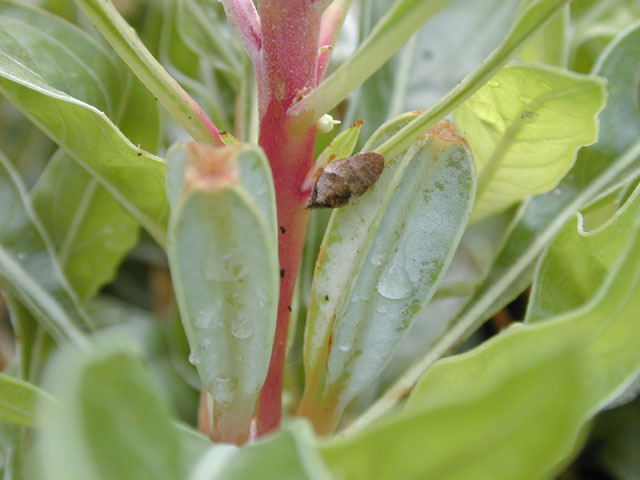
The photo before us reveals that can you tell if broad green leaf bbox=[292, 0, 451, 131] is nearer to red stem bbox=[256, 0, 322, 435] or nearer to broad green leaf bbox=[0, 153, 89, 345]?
red stem bbox=[256, 0, 322, 435]

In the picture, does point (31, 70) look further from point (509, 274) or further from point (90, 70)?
point (509, 274)

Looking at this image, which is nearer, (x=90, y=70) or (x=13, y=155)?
(x=90, y=70)

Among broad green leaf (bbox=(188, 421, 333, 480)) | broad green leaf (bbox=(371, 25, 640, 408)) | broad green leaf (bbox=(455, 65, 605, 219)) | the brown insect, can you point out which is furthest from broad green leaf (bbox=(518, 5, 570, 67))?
broad green leaf (bbox=(188, 421, 333, 480))

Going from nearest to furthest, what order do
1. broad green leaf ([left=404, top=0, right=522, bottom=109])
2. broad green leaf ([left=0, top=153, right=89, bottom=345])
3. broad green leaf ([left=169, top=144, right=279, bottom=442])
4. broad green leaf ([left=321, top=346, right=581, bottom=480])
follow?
1. broad green leaf ([left=321, top=346, right=581, bottom=480])
2. broad green leaf ([left=169, top=144, right=279, bottom=442])
3. broad green leaf ([left=0, top=153, right=89, bottom=345])
4. broad green leaf ([left=404, top=0, right=522, bottom=109])

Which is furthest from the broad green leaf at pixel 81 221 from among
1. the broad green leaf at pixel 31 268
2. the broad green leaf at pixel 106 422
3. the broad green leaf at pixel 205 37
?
the broad green leaf at pixel 106 422

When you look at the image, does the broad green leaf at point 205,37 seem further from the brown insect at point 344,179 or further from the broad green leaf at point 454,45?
the brown insect at point 344,179

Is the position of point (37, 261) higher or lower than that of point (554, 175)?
lower

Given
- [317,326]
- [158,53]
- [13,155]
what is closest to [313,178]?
[317,326]
